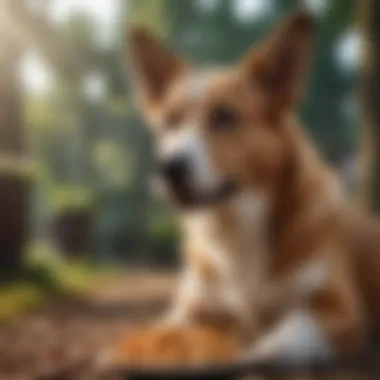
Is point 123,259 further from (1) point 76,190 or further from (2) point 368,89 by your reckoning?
(2) point 368,89

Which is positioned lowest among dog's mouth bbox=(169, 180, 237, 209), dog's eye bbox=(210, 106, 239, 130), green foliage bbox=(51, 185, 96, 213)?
dog's mouth bbox=(169, 180, 237, 209)

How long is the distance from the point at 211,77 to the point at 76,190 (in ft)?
0.90

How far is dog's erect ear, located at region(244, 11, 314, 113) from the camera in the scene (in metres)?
1.23

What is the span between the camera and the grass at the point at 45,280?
1226 mm

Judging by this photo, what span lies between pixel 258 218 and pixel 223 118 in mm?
Answer: 167

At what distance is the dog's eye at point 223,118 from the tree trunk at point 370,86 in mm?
232

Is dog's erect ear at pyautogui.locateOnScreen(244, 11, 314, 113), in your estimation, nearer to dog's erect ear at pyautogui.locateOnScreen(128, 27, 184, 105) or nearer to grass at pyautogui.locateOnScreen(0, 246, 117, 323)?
dog's erect ear at pyautogui.locateOnScreen(128, 27, 184, 105)

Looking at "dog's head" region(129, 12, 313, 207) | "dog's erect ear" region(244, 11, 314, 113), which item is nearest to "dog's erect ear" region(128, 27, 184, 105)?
"dog's head" region(129, 12, 313, 207)

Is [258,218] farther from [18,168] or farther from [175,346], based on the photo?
[18,168]

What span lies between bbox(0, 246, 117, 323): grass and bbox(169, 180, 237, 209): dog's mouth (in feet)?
0.52

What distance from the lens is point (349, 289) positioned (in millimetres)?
1237

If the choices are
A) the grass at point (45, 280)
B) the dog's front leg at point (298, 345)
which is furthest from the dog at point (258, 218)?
the grass at point (45, 280)

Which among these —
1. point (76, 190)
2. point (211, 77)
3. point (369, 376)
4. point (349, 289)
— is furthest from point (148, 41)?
point (369, 376)

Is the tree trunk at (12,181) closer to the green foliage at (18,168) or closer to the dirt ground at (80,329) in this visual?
the green foliage at (18,168)
